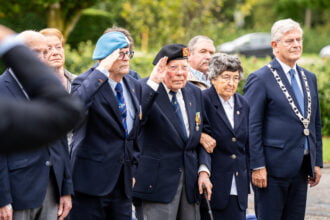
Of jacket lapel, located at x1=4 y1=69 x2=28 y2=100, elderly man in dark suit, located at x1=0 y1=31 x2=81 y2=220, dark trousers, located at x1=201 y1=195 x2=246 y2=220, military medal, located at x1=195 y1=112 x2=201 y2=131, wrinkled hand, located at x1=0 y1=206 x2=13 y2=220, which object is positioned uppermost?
jacket lapel, located at x1=4 y1=69 x2=28 y2=100

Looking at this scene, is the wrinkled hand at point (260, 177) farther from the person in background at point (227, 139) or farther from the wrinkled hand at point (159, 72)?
the wrinkled hand at point (159, 72)

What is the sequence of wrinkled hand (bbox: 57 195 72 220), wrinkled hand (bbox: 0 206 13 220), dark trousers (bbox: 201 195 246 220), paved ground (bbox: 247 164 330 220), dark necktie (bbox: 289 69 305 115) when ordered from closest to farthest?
1. wrinkled hand (bbox: 0 206 13 220)
2. wrinkled hand (bbox: 57 195 72 220)
3. dark trousers (bbox: 201 195 246 220)
4. dark necktie (bbox: 289 69 305 115)
5. paved ground (bbox: 247 164 330 220)

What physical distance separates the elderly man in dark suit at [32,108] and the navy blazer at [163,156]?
323 centimetres

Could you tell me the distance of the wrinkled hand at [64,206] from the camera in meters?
4.77

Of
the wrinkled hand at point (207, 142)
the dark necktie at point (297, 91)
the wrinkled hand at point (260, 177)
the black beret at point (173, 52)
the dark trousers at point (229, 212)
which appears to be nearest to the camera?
the black beret at point (173, 52)

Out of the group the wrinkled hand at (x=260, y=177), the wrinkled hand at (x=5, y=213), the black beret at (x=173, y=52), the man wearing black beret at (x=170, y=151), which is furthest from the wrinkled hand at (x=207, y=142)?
the wrinkled hand at (x=5, y=213)

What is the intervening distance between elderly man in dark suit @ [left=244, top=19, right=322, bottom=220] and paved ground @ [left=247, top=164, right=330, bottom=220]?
2303mm

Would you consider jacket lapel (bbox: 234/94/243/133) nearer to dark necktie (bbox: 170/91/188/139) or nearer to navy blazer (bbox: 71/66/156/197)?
dark necktie (bbox: 170/91/188/139)

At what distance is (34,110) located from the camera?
1.85 metres

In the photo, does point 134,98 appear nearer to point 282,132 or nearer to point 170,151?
point 170,151

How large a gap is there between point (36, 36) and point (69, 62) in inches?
455

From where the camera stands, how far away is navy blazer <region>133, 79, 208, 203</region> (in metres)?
5.20

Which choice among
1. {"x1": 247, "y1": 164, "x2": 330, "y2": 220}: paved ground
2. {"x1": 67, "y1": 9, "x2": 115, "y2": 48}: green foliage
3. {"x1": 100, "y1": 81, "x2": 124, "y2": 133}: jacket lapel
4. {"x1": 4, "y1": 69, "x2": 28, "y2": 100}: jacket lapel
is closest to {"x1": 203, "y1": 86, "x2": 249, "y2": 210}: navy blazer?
{"x1": 100, "y1": 81, "x2": 124, "y2": 133}: jacket lapel

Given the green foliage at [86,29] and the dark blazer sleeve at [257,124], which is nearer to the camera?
the dark blazer sleeve at [257,124]
